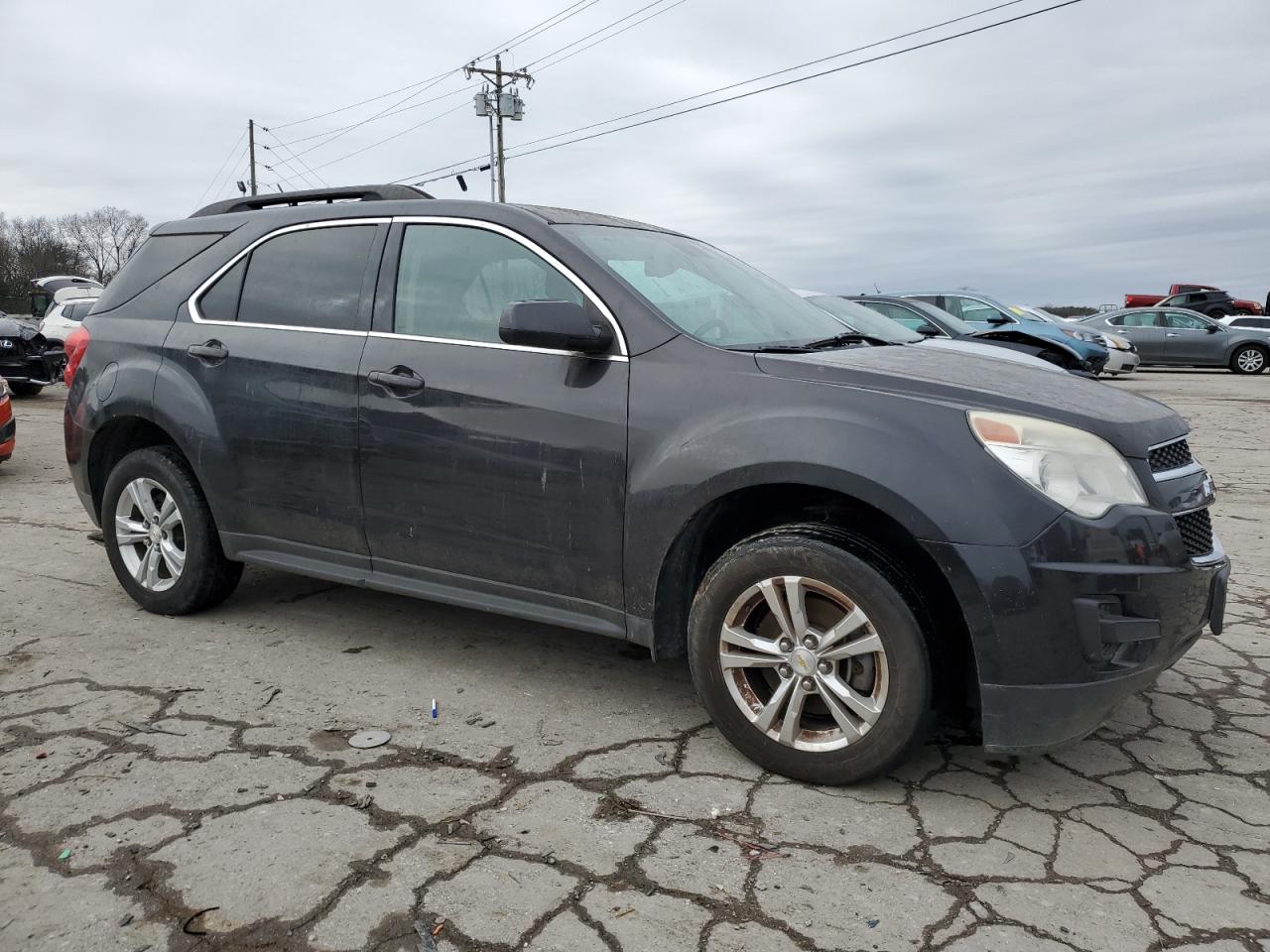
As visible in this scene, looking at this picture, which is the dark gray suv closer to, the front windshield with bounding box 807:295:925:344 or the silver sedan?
the front windshield with bounding box 807:295:925:344

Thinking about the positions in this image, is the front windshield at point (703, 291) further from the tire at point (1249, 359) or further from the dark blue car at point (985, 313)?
the tire at point (1249, 359)

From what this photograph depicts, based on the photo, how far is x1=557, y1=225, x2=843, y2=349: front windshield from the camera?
337 centimetres

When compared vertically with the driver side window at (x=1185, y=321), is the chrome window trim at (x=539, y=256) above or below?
above

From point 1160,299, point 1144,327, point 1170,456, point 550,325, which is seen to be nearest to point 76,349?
point 550,325

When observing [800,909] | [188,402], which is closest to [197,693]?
[188,402]

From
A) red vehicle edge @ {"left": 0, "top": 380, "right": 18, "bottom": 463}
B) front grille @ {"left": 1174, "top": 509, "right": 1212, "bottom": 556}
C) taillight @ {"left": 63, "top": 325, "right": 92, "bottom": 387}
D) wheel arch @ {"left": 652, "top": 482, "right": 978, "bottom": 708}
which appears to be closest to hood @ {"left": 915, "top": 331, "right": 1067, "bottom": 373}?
front grille @ {"left": 1174, "top": 509, "right": 1212, "bottom": 556}

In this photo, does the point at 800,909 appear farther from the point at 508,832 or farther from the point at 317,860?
the point at 317,860

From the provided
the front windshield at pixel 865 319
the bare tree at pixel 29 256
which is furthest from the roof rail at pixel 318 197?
the bare tree at pixel 29 256

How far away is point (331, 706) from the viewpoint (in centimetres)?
350

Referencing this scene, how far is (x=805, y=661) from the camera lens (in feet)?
9.46

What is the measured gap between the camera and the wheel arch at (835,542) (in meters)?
2.81

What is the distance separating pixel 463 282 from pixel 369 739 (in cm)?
162

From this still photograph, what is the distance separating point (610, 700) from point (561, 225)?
1.71 m

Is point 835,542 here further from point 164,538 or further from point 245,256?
point 164,538
